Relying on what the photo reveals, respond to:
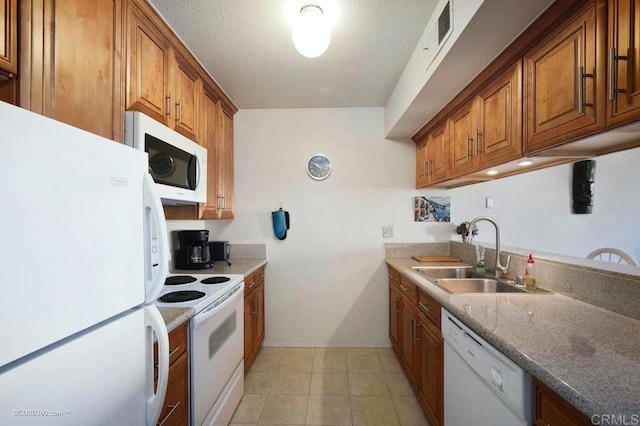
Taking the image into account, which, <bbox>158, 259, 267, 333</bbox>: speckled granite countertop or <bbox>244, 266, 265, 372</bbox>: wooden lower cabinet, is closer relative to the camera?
<bbox>158, 259, 267, 333</bbox>: speckled granite countertop

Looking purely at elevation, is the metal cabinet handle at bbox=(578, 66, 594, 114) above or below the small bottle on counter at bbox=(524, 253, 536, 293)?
above

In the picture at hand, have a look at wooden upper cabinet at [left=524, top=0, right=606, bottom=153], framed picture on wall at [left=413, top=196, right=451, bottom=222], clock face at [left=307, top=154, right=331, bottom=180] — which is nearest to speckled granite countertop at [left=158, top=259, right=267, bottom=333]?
clock face at [left=307, top=154, right=331, bottom=180]

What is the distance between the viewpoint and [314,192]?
2.76 metres

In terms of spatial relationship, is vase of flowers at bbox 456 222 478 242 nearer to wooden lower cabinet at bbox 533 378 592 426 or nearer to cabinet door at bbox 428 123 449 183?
cabinet door at bbox 428 123 449 183

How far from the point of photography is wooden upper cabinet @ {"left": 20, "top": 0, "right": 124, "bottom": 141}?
874mm

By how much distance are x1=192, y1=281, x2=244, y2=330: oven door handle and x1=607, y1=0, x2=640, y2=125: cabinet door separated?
1.86 m

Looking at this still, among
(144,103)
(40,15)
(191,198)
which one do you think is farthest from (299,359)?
(40,15)

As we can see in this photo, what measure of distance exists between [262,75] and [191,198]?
3.83 feet

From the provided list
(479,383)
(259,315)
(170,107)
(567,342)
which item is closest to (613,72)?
(567,342)

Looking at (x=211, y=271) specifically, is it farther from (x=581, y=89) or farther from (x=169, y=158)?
(x=581, y=89)

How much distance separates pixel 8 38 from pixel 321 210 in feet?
7.37

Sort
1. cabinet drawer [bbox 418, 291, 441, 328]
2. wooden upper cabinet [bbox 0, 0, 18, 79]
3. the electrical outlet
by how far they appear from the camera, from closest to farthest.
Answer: wooden upper cabinet [bbox 0, 0, 18, 79] < cabinet drawer [bbox 418, 291, 441, 328] < the electrical outlet

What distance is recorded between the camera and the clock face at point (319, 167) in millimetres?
2754

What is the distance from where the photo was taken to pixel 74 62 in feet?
3.31
